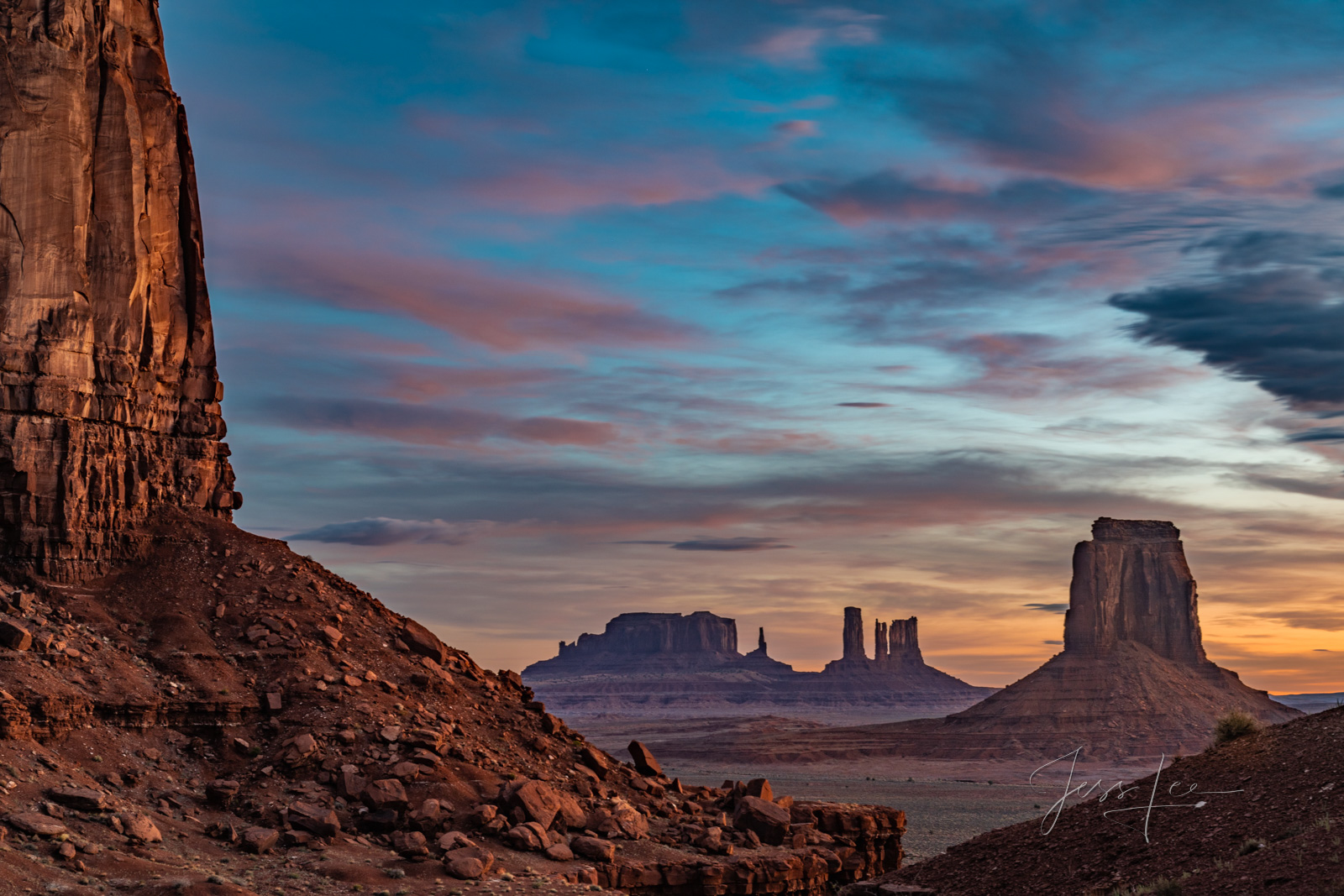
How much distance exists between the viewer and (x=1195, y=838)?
2242 cm

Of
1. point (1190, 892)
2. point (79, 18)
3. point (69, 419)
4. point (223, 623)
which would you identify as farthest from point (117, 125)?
point (1190, 892)

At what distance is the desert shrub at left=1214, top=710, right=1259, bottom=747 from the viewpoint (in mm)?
27688

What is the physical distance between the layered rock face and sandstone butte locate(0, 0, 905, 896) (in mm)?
81

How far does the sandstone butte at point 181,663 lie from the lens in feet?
114

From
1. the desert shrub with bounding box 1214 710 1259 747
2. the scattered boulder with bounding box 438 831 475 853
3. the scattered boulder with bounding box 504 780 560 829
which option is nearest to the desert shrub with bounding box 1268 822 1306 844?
the desert shrub with bounding box 1214 710 1259 747

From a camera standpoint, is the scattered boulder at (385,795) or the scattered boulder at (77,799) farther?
the scattered boulder at (385,795)

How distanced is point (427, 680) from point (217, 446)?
12949 millimetres

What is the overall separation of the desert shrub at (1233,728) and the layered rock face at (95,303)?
35.3 meters

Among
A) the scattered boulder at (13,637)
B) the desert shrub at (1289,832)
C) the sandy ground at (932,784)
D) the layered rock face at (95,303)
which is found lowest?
the sandy ground at (932,784)

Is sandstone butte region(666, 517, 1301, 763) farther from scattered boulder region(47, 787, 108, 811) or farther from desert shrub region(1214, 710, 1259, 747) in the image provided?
scattered boulder region(47, 787, 108, 811)

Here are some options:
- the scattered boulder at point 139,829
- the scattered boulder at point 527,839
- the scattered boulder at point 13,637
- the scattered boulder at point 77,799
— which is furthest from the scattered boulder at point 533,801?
the scattered boulder at point 13,637

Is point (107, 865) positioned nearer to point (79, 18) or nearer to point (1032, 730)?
point (79, 18)
